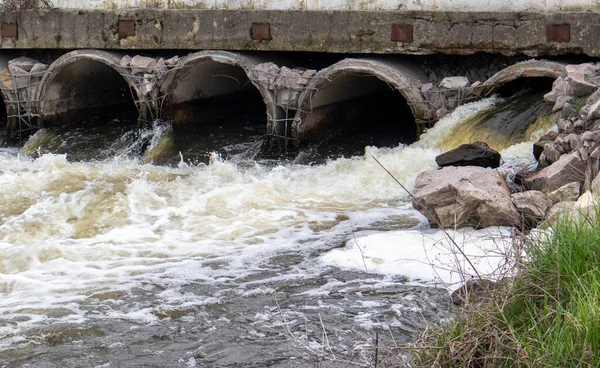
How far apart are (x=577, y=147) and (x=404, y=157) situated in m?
2.35

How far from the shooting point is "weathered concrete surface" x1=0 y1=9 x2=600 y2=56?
8750 mm

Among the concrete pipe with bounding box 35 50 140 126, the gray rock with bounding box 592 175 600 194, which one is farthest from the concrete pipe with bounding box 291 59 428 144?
the gray rock with bounding box 592 175 600 194

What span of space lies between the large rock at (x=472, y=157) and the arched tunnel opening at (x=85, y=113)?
486 cm

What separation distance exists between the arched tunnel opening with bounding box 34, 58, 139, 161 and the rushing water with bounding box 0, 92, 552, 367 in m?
0.91

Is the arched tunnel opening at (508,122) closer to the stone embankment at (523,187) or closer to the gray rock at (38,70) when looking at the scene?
the stone embankment at (523,187)

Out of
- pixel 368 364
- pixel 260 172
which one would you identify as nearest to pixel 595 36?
pixel 260 172

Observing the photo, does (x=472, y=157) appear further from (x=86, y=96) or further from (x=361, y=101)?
(x=86, y=96)

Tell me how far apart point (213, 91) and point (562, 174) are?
6655mm

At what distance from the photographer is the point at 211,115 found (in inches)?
476

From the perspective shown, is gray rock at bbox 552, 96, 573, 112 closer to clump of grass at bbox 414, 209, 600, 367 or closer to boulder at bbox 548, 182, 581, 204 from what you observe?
boulder at bbox 548, 182, 581, 204

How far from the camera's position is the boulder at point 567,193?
6186 millimetres

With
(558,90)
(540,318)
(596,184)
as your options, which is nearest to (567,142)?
(558,90)

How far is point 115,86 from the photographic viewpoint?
13.0 metres

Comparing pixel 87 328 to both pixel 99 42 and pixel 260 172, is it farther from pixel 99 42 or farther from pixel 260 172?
pixel 99 42
